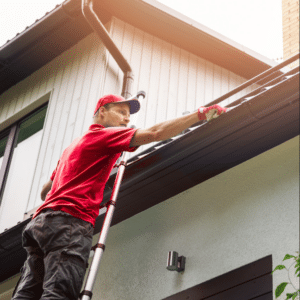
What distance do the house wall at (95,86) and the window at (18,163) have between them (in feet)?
0.10

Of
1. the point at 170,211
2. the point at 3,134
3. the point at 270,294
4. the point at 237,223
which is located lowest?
the point at 270,294

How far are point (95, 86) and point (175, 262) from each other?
3.27 metres

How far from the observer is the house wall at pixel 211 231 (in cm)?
431


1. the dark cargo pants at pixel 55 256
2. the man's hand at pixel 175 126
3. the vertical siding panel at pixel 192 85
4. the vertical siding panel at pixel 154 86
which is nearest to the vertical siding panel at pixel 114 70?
the vertical siding panel at pixel 154 86

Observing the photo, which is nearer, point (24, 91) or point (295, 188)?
point (295, 188)

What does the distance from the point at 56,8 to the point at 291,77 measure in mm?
4428

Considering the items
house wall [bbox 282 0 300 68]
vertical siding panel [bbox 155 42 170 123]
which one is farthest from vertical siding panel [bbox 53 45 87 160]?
house wall [bbox 282 0 300 68]

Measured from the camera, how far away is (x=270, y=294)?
4.10 meters

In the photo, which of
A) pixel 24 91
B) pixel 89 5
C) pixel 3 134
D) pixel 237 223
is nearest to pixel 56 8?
pixel 89 5

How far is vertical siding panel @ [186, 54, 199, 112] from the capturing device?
8.37 metres

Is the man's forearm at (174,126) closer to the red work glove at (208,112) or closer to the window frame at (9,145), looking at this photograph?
the red work glove at (208,112)

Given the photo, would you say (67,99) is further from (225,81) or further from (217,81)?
(225,81)

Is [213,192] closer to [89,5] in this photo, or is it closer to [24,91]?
[89,5]

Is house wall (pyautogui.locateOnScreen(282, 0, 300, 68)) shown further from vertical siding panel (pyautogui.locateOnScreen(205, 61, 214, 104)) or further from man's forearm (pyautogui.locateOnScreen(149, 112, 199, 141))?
man's forearm (pyautogui.locateOnScreen(149, 112, 199, 141))
